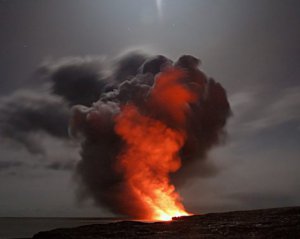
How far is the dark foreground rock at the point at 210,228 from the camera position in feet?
189

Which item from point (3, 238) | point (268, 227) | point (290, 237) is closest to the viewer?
point (290, 237)

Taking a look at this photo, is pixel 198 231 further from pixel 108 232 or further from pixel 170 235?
pixel 108 232

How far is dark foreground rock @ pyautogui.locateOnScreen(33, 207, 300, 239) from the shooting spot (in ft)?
189

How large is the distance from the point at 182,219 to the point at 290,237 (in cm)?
3330

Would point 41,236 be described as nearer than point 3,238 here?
Yes

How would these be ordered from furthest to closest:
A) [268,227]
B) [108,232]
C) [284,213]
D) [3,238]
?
1. [3,238]
2. [284,213]
3. [108,232]
4. [268,227]

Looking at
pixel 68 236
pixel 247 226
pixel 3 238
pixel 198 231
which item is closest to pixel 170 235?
pixel 198 231

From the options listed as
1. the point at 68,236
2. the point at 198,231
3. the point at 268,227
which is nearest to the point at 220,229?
the point at 198,231

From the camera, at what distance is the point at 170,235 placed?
61781 millimetres

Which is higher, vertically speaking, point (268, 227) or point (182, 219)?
point (182, 219)

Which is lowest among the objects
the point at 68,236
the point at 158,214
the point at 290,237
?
the point at 290,237

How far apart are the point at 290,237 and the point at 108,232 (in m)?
31.5

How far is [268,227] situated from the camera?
6088 centimetres

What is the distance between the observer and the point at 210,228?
66750 millimetres
